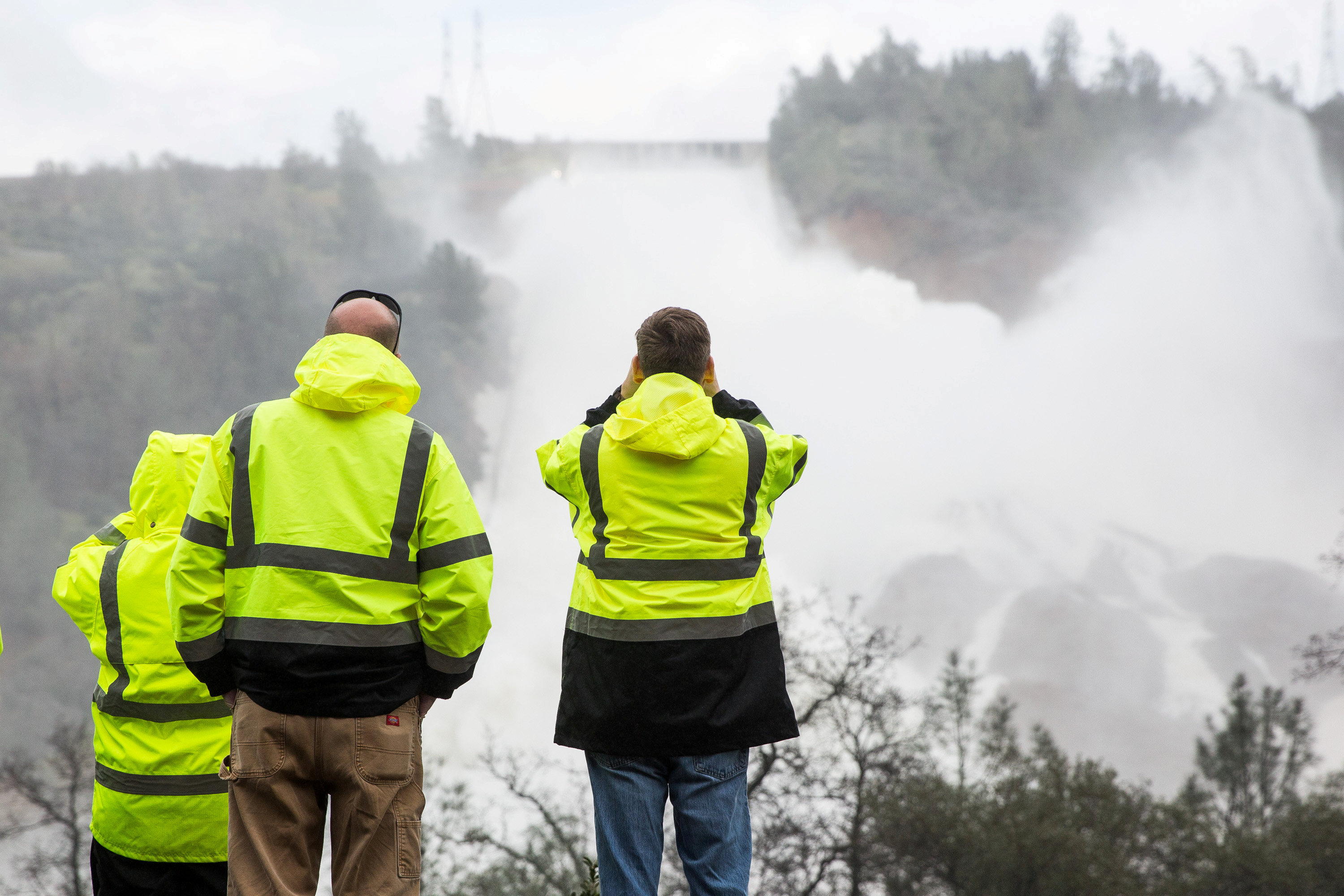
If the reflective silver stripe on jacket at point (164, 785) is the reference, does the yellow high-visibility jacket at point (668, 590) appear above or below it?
above

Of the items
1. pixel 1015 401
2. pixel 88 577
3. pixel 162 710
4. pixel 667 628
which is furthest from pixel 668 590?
pixel 1015 401

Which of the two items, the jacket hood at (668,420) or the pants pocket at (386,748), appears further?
the jacket hood at (668,420)

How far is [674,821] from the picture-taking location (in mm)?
2475

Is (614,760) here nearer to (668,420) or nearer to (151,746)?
(668,420)

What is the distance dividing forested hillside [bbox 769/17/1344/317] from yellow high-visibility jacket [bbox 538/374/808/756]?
50550 mm

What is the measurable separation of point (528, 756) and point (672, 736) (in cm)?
3175

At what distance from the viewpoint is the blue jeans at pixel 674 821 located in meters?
2.46

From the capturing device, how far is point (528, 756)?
1284 inches

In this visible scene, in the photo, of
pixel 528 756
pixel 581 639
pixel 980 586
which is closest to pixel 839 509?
pixel 980 586

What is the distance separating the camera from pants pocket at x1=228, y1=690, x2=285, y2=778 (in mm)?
2176

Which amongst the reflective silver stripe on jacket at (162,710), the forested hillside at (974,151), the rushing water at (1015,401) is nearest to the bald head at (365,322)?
the reflective silver stripe on jacket at (162,710)

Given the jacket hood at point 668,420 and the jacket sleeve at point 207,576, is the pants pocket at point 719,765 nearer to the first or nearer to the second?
the jacket hood at point 668,420

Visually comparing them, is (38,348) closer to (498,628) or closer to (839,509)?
(498,628)

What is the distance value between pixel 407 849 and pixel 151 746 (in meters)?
0.93
